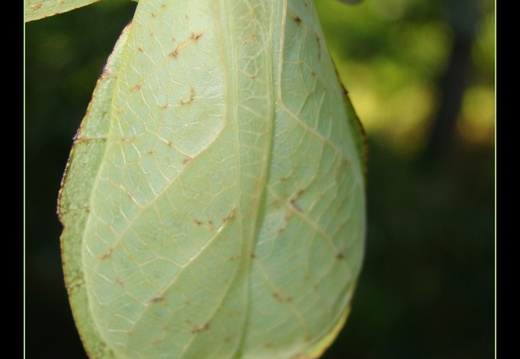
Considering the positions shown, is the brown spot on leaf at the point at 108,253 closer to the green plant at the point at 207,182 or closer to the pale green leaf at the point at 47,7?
the green plant at the point at 207,182

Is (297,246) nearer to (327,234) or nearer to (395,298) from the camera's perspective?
(327,234)

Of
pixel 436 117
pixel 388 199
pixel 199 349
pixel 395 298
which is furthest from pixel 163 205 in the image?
pixel 436 117

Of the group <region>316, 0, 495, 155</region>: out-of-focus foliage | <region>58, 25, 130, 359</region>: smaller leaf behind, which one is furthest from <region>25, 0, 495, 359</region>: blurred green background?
<region>58, 25, 130, 359</region>: smaller leaf behind

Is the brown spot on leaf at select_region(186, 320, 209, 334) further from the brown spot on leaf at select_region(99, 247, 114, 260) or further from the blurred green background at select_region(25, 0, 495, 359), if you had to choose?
the blurred green background at select_region(25, 0, 495, 359)

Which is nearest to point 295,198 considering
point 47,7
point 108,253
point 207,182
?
point 207,182

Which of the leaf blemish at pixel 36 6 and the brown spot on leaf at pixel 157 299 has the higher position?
the leaf blemish at pixel 36 6

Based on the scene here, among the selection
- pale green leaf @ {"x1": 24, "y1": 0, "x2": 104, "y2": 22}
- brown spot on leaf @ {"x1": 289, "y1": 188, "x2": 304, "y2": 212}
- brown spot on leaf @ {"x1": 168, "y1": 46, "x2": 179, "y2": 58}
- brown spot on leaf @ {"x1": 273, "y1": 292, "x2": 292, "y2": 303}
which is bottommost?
brown spot on leaf @ {"x1": 273, "y1": 292, "x2": 292, "y2": 303}

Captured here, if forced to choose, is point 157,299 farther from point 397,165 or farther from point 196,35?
point 397,165

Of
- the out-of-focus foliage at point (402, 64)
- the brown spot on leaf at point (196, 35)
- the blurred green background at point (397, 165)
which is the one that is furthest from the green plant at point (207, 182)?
the out-of-focus foliage at point (402, 64)
